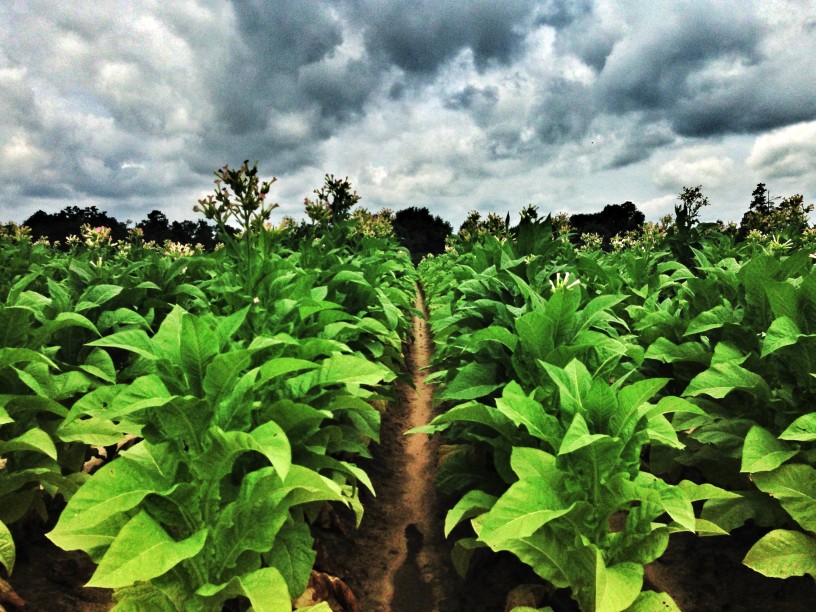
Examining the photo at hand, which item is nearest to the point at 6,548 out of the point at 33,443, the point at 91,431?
the point at 33,443

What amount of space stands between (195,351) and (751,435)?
8.61 ft

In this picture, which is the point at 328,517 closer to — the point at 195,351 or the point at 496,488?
the point at 496,488

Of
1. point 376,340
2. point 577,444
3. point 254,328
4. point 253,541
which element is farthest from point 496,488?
point 376,340

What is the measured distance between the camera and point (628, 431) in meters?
2.11

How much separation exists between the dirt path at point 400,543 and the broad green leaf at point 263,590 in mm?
1074

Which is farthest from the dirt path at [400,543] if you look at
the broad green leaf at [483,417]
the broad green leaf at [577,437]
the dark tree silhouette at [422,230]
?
the dark tree silhouette at [422,230]

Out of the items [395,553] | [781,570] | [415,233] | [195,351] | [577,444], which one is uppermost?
[415,233]

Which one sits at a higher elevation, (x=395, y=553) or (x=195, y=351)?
(x=195, y=351)

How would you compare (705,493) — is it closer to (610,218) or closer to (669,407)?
(669,407)

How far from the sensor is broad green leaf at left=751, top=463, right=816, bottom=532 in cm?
241

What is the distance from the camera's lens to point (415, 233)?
2237 inches

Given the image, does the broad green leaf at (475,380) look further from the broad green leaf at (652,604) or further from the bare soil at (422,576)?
the broad green leaf at (652,604)

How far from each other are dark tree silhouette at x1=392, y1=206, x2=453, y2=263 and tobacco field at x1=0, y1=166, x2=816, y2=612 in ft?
159

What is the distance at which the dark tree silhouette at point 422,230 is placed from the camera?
54562 mm
